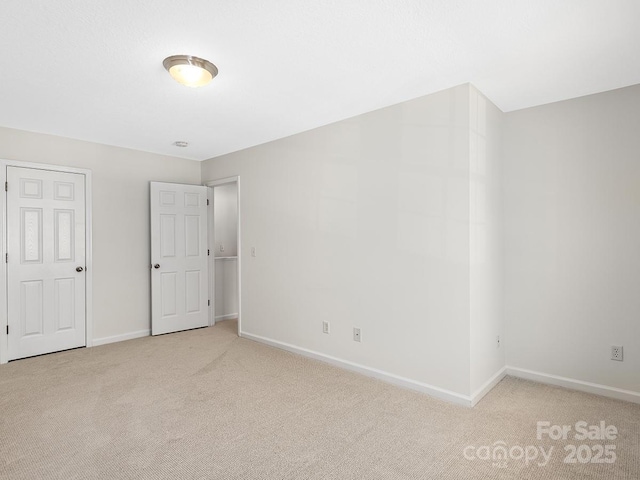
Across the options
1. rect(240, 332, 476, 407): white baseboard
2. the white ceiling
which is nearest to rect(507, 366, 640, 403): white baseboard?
rect(240, 332, 476, 407): white baseboard

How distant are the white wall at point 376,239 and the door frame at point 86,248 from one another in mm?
1910

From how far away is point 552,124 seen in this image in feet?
10.6

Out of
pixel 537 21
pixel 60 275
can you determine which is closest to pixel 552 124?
pixel 537 21

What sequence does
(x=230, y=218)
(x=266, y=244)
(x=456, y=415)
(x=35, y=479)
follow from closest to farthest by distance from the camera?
(x=35, y=479) < (x=456, y=415) < (x=266, y=244) < (x=230, y=218)

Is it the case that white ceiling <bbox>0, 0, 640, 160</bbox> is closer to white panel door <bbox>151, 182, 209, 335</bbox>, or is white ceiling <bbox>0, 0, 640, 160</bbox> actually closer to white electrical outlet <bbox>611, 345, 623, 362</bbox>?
white panel door <bbox>151, 182, 209, 335</bbox>

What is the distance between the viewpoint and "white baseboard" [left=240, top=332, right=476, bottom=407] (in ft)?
9.53

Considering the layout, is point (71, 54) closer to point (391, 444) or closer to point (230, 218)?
point (391, 444)

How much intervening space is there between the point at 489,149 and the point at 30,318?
487 cm

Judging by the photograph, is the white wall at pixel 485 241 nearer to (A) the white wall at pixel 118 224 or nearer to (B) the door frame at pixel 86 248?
(A) the white wall at pixel 118 224

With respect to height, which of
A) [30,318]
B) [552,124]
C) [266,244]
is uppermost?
[552,124]

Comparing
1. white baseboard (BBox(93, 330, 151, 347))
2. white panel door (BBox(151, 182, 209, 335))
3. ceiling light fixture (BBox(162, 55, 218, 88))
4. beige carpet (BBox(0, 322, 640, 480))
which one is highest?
ceiling light fixture (BBox(162, 55, 218, 88))

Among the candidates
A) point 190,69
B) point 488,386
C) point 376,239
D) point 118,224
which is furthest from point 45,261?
point 488,386

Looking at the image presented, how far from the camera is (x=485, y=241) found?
312 cm

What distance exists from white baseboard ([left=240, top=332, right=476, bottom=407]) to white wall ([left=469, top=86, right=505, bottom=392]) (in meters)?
0.16
